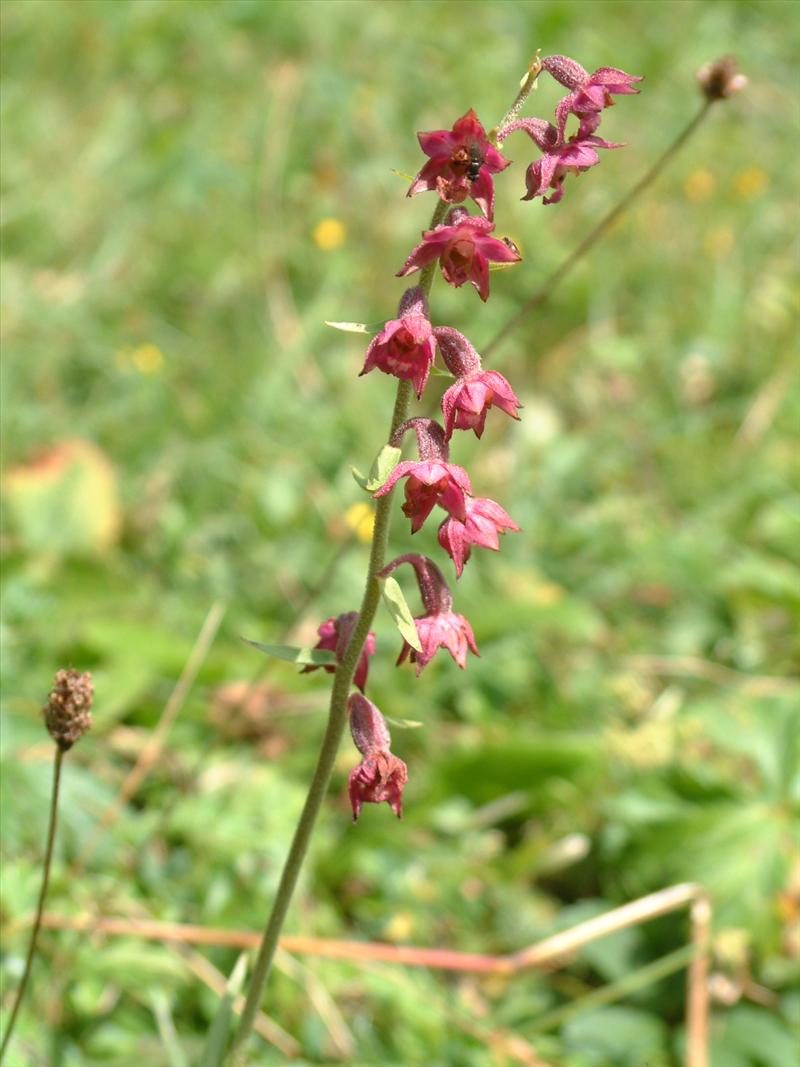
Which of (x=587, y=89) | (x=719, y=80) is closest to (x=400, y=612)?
(x=587, y=89)

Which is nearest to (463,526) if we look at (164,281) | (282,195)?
(164,281)

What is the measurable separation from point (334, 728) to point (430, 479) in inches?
16.7

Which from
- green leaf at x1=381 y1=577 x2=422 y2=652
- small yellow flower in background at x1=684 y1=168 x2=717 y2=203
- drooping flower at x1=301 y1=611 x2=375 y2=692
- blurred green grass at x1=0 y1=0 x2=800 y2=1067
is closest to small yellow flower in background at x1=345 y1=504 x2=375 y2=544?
blurred green grass at x1=0 y1=0 x2=800 y2=1067

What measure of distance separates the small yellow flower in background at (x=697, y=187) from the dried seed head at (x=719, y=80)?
150 inches

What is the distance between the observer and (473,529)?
1724 millimetres

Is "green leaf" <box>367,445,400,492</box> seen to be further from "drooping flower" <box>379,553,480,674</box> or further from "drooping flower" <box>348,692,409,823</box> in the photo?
"drooping flower" <box>348,692,409,823</box>

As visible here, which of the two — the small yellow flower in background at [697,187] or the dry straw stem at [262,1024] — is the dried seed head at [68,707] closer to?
the dry straw stem at [262,1024]

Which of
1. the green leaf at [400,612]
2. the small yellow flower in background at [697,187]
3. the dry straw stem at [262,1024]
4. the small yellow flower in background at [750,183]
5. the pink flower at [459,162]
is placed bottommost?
the dry straw stem at [262,1024]

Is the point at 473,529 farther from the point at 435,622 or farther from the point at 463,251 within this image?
the point at 463,251

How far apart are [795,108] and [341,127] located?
9.43ft

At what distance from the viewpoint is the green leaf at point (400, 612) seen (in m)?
1.64

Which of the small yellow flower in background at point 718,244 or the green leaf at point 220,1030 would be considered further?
the small yellow flower in background at point 718,244

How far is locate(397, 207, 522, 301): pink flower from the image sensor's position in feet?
5.14

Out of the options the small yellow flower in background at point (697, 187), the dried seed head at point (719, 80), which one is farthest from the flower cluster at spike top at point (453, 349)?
the small yellow flower in background at point (697, 187)
